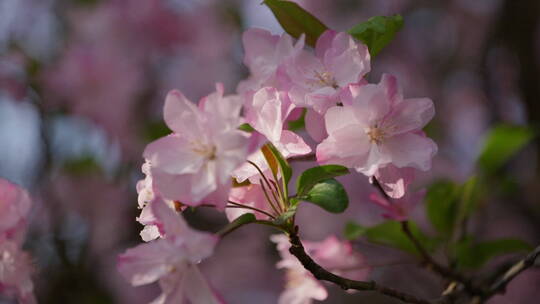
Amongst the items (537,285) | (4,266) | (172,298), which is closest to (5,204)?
(4,266)

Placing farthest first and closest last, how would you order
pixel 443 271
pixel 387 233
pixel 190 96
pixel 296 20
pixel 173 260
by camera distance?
pixel 190 96 < pixel 387 233 < pixel 443 271 < pixel 296 20 < pixel 173 260

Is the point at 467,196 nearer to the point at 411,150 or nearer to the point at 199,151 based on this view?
the point at 411,150

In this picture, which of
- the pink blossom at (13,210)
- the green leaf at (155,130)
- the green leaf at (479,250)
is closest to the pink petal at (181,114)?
the pink blossom at (13,210)

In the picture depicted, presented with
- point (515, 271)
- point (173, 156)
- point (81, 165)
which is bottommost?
point (81, 165)

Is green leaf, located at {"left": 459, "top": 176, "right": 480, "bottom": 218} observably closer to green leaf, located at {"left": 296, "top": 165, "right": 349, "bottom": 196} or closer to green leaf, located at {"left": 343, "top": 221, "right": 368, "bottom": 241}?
green leaf, located at {"left": 343, "top": 221, "right": 368, "bottom": 241}

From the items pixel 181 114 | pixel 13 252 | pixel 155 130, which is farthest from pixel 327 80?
pixel 155 130

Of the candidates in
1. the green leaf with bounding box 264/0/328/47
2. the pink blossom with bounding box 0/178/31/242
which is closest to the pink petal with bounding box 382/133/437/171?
the green leaf with bounding box 264/0/328/47
